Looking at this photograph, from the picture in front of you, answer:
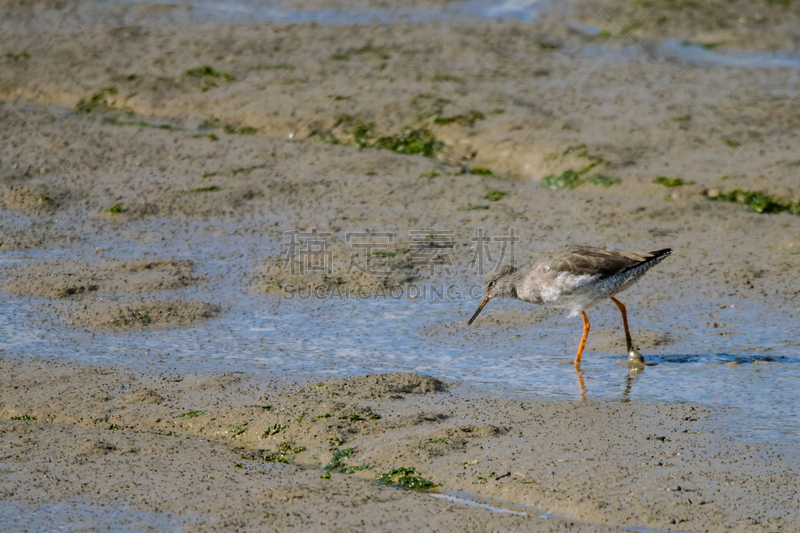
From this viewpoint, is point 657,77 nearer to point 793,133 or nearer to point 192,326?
point 793,133

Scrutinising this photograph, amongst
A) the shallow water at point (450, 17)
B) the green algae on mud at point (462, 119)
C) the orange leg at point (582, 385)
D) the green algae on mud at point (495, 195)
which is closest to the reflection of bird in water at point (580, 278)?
the orange leg at point (582, 385)

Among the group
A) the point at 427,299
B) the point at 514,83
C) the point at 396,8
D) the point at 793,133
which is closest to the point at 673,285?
the point at 427,299

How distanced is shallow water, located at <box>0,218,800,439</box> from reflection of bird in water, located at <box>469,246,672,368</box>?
0.29m

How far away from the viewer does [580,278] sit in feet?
22.9

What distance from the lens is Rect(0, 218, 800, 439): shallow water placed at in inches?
251

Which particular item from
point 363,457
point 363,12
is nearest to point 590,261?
point 363,457

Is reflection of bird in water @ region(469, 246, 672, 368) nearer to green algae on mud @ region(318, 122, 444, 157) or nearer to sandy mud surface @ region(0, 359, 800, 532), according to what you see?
sandy mud surface @ region(0, 359, 800, 532)

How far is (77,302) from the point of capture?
7.87 metres

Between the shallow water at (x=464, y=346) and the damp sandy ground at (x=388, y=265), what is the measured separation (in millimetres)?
32

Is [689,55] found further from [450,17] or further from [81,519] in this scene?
[81,519]

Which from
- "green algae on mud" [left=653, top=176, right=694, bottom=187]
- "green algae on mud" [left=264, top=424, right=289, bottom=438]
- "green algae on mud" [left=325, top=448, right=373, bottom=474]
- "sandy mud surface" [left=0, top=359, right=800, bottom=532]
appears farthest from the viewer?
"green algae on mud" [left=653, top=176, right=694, bottom=187]

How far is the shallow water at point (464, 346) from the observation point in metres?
6.36

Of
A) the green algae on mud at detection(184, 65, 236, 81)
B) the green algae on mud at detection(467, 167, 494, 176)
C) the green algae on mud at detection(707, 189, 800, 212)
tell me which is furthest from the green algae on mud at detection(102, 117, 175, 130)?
the green algae on mud at detection(707, 189, 800, 212)

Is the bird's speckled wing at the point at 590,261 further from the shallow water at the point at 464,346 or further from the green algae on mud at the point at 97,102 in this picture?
the green algae on mud at the point at 97,102
